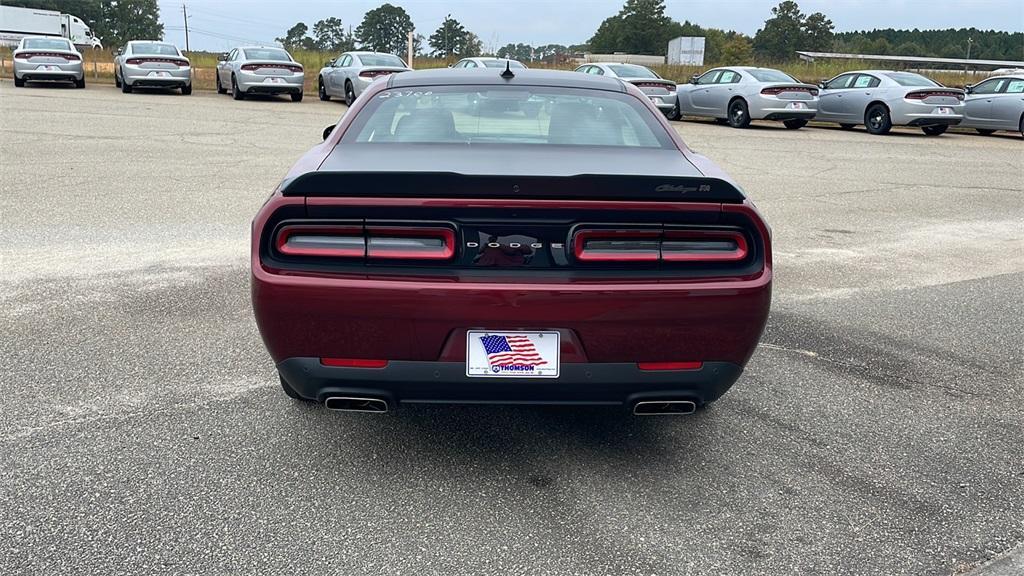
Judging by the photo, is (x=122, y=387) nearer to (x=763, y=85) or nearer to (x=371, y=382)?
(x=371, y=382)

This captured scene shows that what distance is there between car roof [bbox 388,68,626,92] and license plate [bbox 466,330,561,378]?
6.09 feet

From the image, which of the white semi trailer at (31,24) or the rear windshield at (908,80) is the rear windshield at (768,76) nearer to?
the rear windshield at (908,80)

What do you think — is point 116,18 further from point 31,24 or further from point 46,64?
point 46,64

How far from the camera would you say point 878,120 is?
18875mm

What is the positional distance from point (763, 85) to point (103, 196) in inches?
541

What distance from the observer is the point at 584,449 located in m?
3.53

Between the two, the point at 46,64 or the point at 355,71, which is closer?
the point at 355,71

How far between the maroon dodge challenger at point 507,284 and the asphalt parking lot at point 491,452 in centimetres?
39

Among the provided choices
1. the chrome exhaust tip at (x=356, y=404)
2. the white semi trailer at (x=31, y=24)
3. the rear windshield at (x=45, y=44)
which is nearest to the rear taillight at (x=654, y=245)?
the chrome exhaust tip at (x=356, y=404)

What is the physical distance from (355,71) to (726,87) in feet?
27.8

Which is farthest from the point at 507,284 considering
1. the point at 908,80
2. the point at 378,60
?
the point at 378,60

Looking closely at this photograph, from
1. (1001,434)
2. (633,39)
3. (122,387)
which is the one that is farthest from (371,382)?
(633,39)

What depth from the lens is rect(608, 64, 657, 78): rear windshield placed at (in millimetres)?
Result: 20312

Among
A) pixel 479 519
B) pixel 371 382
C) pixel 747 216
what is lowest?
pixel 479 519
